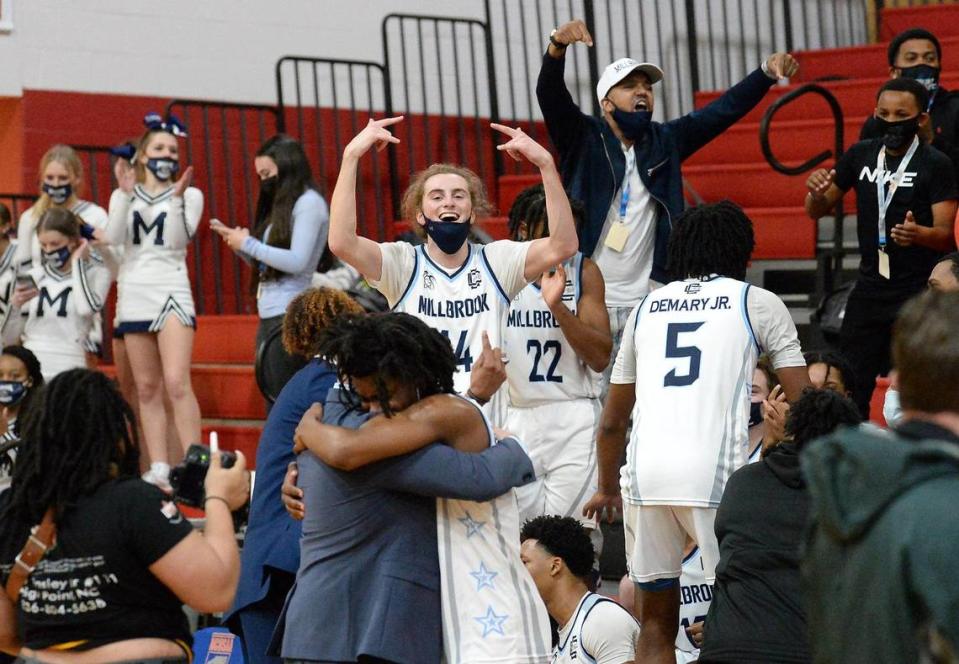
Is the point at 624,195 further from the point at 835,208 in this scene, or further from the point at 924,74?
the point at 924,74

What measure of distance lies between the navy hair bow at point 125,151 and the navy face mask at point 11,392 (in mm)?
2209

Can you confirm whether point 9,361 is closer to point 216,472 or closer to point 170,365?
point 170,365

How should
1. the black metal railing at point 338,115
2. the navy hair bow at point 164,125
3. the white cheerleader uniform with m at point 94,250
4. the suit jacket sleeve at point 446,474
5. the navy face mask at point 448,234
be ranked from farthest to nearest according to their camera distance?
the black metal railing at point 338,115 < the white cheerleader uniform with m at point 94,250 < the navy hair bow at point 164,125 < the navy face mask at point 448,234 < the suit jacket sleeve at point 446,474

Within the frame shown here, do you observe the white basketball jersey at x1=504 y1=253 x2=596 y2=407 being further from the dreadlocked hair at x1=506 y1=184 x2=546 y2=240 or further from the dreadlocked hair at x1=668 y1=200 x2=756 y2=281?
the dreadlocked hair at x1=668 y1=200 x2=756 y2=281

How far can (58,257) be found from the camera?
8.43 meters

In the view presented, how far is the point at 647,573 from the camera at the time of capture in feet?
16.3

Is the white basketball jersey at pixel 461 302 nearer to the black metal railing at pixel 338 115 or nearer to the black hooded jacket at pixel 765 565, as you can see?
the black hooded jacket at pixel 765 565

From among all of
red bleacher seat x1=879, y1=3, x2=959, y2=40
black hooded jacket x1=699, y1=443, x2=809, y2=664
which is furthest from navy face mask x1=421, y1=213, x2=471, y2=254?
red bleacher seat x1=879, y1=3, x2=959, y2=40

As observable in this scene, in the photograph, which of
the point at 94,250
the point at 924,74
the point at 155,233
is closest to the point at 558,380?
the point at 924,74

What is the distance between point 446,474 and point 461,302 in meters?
1.65

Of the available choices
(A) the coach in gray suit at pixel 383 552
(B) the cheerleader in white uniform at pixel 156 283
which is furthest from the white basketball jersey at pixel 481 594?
(B) the cheerleader in white uniform at pixel 156 283

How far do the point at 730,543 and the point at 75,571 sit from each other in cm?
169

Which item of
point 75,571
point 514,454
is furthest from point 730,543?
point 75,571

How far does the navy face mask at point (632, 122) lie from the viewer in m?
6.81
